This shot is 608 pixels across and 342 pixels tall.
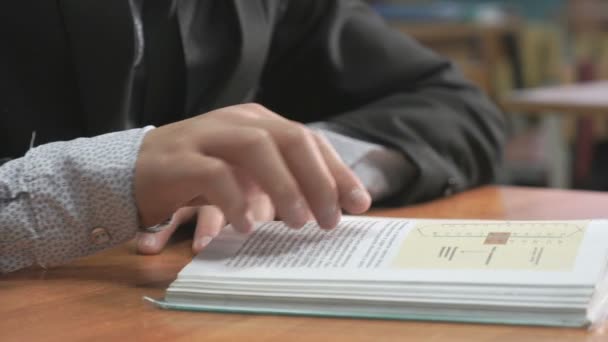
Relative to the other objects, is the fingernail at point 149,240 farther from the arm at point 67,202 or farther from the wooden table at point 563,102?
the wooden table at point 563,102

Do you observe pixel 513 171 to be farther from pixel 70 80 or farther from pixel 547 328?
pixel 547 328

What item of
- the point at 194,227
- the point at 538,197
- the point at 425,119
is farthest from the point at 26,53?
the point at 538,197

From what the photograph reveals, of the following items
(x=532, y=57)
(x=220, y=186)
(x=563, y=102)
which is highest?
(x=220, y=186)

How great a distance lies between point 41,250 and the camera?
2.49ft

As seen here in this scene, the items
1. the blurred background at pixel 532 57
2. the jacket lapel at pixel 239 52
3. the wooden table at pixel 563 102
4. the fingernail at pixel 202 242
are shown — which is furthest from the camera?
the blurred background at pixel 532 57

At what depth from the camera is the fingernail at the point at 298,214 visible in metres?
0.69

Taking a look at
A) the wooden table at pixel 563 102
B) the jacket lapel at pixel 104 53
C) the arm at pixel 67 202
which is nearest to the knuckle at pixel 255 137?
the arm at pixel 67 202

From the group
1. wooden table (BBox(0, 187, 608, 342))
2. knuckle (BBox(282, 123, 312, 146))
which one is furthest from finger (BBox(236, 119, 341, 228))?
wooden table (BBox(0, 187, 608, 342))

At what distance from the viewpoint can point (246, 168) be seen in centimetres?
69

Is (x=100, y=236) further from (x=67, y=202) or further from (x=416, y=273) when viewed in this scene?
(x=416, y=273)

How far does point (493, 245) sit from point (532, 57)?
3.81 m

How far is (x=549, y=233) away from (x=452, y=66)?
0.66 m

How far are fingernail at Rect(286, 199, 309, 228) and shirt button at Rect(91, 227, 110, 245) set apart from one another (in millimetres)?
157

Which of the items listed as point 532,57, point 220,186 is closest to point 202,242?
point 220,186
